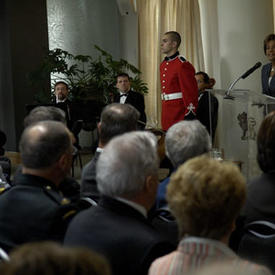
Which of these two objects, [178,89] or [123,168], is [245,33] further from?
[123,168]

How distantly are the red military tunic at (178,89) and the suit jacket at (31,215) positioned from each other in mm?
3913

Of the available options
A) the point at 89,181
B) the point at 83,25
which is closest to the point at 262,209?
the point at 89,181

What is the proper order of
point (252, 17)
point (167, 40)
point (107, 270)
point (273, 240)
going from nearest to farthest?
point (107, 270)
point (273, 240)
point (167, 40)
point (252, 17)

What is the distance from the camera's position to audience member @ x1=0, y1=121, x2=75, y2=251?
1.99 metres

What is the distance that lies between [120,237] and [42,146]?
0.65 meters

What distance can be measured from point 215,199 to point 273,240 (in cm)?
60

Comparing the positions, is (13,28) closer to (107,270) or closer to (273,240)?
(273,240)

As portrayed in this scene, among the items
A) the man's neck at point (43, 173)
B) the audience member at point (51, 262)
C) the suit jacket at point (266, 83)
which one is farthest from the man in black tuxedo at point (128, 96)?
the audience member at point (51, 262)

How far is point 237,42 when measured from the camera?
6668 mm

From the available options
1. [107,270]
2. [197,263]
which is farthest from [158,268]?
[107,270]

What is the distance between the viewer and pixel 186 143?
2477 millimetres

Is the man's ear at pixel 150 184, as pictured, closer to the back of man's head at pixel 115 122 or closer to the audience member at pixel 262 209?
the audience member at pixel 262 209

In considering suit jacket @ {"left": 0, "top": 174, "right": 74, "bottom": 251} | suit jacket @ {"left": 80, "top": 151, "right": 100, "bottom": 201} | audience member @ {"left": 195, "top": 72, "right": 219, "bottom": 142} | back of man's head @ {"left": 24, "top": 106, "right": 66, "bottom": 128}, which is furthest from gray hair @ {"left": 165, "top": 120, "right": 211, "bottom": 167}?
audience member @ {"left": 195, "top": 72, "right": 219, "bottom": 142}

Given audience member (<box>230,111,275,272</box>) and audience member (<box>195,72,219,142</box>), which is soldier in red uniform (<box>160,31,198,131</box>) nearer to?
audience member (<box>195,72,219,142</box>)
